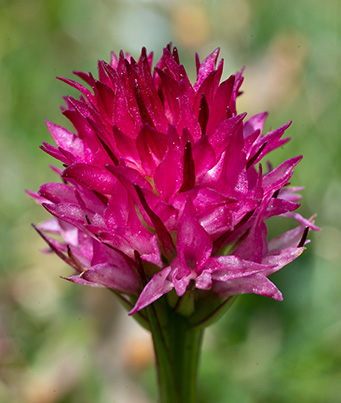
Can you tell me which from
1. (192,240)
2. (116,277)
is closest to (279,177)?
(192,240)

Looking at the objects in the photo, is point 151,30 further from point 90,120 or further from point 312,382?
point 90,120

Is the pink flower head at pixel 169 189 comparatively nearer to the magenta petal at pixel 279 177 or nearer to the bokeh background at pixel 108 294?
the magenta petal at pixel 279 177

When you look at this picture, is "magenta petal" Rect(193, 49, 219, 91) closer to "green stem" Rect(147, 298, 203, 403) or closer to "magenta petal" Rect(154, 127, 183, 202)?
"magenta petal" Rect(154, 127, 183, 202)

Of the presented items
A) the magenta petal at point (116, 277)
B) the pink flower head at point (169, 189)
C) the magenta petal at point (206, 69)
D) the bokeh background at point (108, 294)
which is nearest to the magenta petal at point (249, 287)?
the pink flower head at point (169, 189)

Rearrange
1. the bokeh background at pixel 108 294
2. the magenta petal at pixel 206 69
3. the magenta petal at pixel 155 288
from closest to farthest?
the magenta petal at pixel 155 288
the magenta petal at pixel 206 69
the bokeh background at pixel 108 294

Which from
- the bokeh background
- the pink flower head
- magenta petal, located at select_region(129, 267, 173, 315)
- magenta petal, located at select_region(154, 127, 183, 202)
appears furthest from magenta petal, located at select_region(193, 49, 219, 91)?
the bokeh background

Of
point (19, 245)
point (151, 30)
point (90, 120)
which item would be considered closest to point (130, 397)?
point (19, 245)

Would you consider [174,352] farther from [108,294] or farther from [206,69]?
[108,294]
